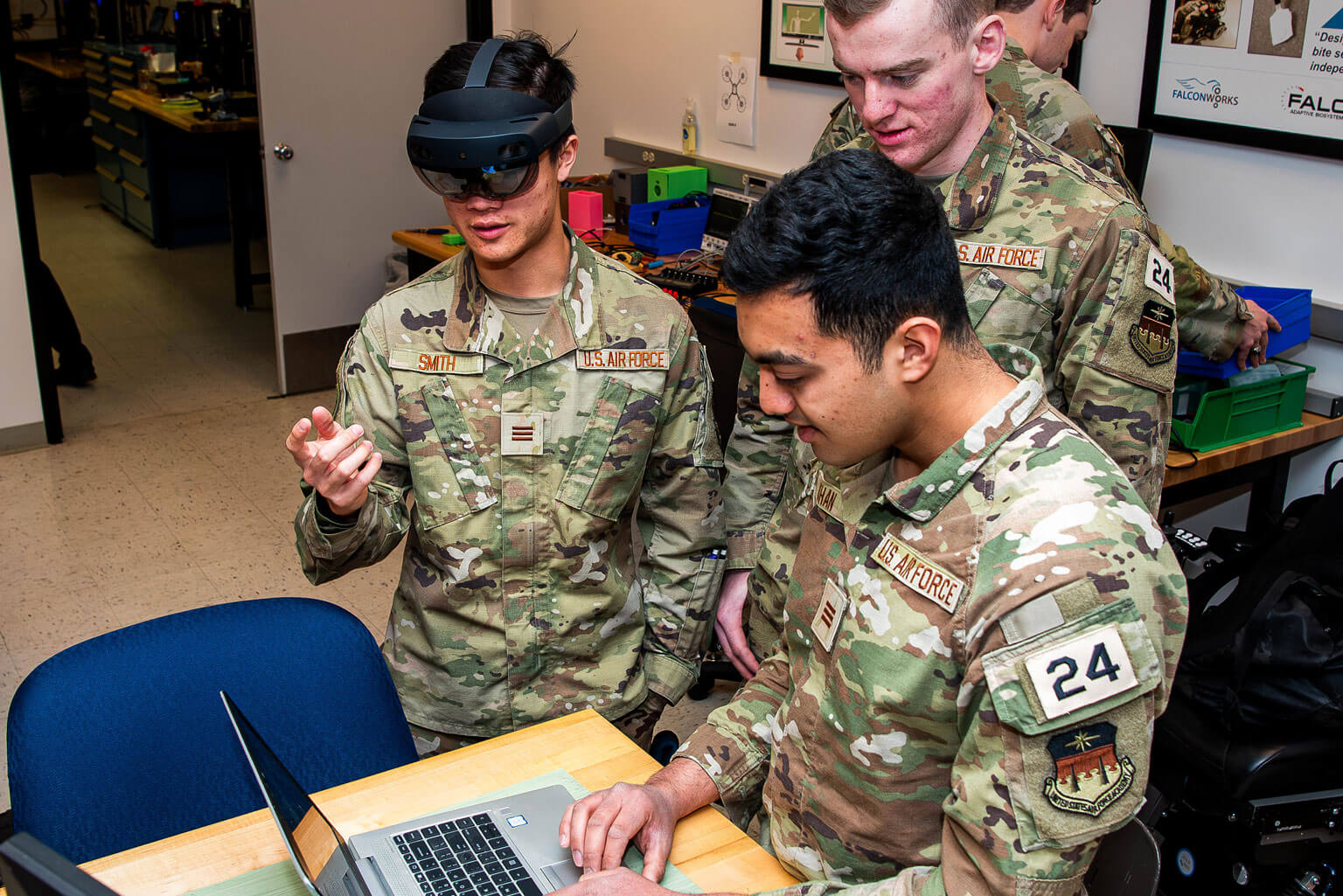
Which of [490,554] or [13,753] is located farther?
[490,554]

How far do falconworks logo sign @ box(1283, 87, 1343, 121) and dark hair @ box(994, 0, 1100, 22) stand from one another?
53cm

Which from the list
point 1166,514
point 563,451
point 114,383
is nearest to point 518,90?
point 563,451

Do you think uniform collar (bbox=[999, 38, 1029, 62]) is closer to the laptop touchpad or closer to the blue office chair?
the blue office chair

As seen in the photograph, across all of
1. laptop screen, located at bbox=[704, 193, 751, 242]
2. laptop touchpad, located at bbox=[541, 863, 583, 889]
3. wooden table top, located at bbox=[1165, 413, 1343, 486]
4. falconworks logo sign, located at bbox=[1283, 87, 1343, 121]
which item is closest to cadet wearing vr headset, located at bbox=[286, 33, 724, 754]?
laptop touchpad, located at bbox=[541, 863, 583, 889]

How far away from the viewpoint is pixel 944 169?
5.89 ft

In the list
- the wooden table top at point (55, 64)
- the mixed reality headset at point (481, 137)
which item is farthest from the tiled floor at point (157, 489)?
the wooden table top at point (55, 64)

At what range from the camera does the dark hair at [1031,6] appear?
2.29m

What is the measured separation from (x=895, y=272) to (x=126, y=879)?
3.32ft

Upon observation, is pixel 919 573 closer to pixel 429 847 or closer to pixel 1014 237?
pixel 429 847

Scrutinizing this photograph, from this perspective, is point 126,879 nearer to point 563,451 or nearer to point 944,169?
point 563,451

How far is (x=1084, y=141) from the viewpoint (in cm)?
230

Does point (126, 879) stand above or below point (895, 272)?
below

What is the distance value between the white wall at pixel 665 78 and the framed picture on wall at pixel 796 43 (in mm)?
44

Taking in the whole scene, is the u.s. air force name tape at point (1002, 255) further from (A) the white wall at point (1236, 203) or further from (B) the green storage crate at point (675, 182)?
(B) the green storage crate at point (675, 182)
